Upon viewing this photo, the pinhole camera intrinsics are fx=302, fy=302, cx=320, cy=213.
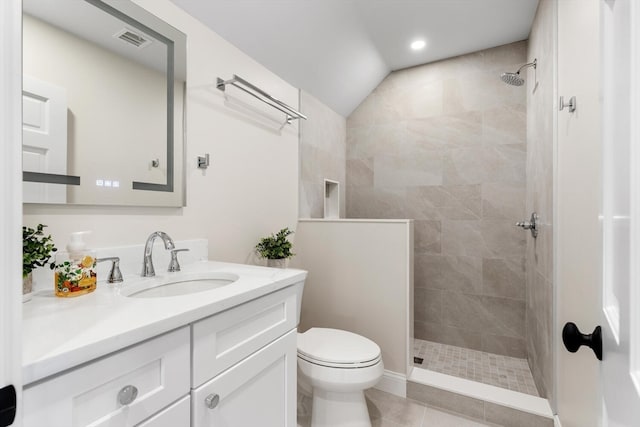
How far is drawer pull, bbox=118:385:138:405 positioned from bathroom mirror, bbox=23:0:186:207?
0.70 metres

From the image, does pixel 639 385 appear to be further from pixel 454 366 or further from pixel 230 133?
pixel 454 366

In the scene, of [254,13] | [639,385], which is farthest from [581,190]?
[254,13]

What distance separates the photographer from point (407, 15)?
6.72 ft

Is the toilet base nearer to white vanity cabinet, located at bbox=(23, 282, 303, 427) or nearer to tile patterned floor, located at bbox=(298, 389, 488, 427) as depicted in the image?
tile patterned floor, located at bbox=(298, 389, 488, 427)

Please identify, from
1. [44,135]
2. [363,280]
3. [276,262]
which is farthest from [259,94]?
[363,280]

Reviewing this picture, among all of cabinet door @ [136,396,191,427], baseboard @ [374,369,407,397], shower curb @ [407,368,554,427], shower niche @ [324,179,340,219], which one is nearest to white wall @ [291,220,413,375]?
baseboard @ [374,369,407,397]

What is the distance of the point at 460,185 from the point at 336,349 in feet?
5.65

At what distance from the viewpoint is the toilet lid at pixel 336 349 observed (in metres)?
1.41

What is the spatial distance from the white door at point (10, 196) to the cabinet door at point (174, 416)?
363mm

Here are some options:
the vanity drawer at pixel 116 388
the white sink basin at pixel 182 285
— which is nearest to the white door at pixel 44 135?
the white sink basin at pixel 182 285

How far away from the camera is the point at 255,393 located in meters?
0.96

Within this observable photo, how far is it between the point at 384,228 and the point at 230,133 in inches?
42.5

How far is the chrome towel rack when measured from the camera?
158 cm

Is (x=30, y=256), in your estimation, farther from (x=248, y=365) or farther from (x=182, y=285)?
→ (x=248, y=365)
